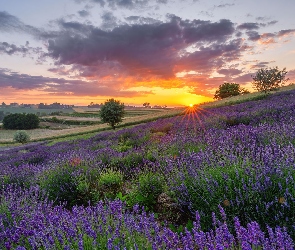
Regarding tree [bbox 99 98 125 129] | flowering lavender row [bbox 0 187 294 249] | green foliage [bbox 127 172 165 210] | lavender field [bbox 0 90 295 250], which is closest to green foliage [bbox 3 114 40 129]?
tree [bbox 99 98 125 129]

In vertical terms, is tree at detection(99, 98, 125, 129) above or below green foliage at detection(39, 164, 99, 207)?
above

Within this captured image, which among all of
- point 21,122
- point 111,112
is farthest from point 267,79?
point 21,122

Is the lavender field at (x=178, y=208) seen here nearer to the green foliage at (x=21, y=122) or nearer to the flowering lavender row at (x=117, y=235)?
the flowering lavender row at (x=117, y=235)

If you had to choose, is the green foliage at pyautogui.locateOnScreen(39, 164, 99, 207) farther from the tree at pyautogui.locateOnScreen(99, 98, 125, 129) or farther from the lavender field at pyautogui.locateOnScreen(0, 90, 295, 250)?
the tree at pyautogui.locateOnScreen(99, 98, 125, 129)

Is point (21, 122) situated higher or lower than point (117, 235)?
lower

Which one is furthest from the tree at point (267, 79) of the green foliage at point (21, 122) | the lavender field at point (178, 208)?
the green foliage at point (21, 122)

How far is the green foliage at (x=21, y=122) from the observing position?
232 feet

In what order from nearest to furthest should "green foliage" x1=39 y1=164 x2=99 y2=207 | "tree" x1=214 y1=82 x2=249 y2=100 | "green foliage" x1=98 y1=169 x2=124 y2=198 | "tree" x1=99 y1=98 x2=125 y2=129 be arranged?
"green foliage" x1=39 y1=164 x2=99 y2=207
"green foliage" x1=98 y1=169 x2=124 y2=198
"tree" x1=99 y1=98 x2=125 y2=129
"tree" x1=214 y1=82 x2=249 y2=100

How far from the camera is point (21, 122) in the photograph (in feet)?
232

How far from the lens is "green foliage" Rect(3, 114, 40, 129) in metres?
70.8

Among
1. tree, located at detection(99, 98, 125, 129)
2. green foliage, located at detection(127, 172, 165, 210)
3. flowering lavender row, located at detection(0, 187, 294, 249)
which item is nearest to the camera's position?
flowering lavender row, located at detection(0, 187, 294, 249)

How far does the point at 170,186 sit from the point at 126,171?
2.42 m

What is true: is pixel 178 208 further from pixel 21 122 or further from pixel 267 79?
pixel 21 122

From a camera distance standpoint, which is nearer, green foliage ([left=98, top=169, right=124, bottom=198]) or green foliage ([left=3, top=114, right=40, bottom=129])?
green foliage ([left=98, top=169, right=124, bottom=198])
